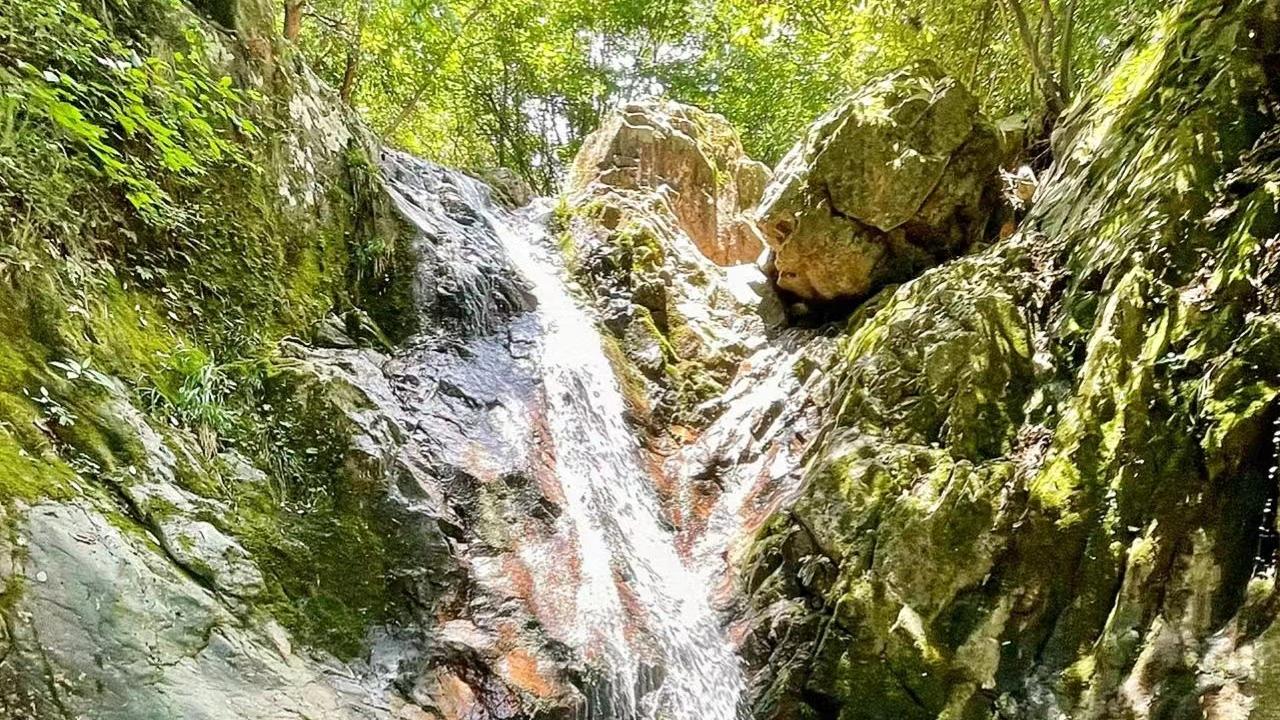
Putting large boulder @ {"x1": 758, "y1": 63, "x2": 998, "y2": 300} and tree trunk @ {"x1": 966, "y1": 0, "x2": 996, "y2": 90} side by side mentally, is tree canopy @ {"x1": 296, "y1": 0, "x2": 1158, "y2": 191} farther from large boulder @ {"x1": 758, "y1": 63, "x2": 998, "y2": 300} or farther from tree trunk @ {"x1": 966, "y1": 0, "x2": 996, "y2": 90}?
large boulder @ {"x1": 758, "y1": 63, "x2": 998, "y2": 300}

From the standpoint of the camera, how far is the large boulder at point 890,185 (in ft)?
29.7

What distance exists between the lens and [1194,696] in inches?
144

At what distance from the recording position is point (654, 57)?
67.5 ft

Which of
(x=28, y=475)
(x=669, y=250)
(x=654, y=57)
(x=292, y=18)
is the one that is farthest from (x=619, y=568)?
(x=654, y=57)

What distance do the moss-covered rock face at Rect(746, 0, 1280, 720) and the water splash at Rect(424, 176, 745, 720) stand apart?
54 cm

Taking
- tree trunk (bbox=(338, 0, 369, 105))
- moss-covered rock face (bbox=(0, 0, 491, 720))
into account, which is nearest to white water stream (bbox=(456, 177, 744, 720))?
moss-covered rock face (bbox=(0, 0, 491, 720))

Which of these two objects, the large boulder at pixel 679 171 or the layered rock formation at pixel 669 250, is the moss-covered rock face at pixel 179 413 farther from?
the large boulder at pixel 679 171

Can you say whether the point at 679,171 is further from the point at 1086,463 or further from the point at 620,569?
the point at 1086,463

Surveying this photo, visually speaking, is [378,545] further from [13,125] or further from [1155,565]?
[1155,565]

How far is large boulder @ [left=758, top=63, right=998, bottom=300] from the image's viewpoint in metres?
9.05

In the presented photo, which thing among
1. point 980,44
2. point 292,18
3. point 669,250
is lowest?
point 292,18

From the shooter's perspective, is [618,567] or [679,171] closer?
[618,567]

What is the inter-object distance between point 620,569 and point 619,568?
0.04ft

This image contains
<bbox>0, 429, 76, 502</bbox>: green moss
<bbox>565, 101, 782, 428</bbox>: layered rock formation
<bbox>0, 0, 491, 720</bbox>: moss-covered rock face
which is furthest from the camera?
<bbox>565, 101, 782, 428</bbox>: layered rock formation
